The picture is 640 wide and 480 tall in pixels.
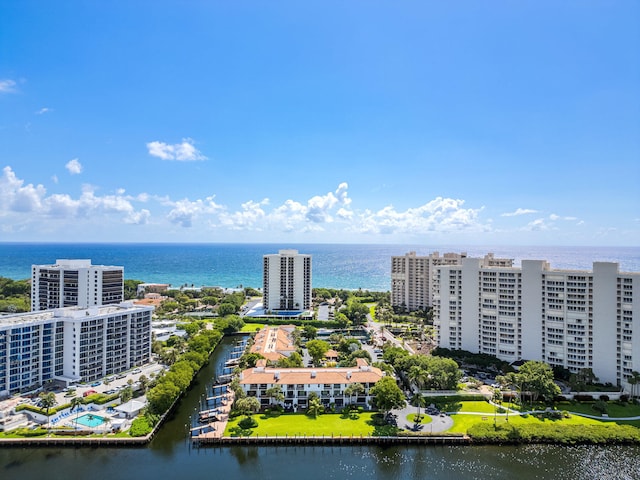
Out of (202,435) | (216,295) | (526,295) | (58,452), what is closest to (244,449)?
(202,435)

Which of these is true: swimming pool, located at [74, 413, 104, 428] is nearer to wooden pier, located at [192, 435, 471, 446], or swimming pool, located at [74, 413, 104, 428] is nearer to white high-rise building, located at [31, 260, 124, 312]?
wooden pier, located at [192, 435, 471, 446]

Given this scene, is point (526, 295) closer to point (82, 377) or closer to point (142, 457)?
point (142, 457)

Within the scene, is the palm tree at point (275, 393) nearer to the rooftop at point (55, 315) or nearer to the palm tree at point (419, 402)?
the palm tree at point (419, 402)

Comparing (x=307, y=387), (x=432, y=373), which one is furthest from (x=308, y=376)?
(x=432, y=373)

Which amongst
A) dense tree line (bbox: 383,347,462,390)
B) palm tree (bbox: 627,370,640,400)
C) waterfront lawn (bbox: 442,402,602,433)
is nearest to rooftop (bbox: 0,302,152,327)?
dense tree line (bbox: 383,347,462,390)

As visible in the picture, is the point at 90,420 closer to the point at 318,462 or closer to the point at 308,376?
the point at 308,376

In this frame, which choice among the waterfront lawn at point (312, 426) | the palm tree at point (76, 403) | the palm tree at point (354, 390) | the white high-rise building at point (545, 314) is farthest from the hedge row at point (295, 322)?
the palm tree at point (76, 403)
